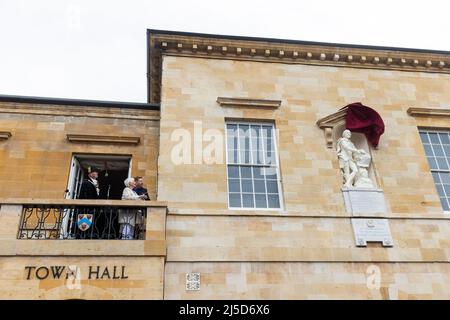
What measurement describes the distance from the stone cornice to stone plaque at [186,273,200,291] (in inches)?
271

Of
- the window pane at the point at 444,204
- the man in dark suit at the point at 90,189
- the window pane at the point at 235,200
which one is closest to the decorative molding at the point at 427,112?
the window pane at the point at 444,204

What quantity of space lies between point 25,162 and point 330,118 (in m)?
8.91

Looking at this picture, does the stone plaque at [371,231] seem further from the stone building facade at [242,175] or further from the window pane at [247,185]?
the window pane at [247,185]

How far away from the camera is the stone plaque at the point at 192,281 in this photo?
9297mm

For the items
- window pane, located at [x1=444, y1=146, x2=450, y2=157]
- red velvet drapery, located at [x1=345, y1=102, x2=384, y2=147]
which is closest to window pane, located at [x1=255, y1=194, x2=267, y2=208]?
red velvet drapery, located at [x1=345, y1=102, x2=384, y2=147]

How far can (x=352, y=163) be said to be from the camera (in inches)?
454

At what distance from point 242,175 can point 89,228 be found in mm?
4211

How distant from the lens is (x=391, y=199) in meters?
11.2

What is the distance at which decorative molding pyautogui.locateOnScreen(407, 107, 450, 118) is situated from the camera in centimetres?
1271

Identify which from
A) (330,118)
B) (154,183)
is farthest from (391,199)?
(154,183)

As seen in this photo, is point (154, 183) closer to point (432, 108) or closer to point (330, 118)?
point (330, 118)

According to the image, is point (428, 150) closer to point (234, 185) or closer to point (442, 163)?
point (442, 163)

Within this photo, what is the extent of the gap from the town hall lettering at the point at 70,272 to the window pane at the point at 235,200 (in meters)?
3.33

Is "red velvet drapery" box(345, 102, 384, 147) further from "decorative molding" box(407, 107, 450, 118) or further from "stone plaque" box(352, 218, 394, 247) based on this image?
"stone plaque" box(352, 218, 394, 247)
